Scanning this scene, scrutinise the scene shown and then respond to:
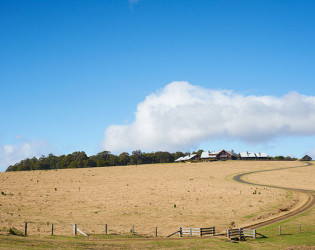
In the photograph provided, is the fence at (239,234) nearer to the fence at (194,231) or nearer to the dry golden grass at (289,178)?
the fence at (194,231)

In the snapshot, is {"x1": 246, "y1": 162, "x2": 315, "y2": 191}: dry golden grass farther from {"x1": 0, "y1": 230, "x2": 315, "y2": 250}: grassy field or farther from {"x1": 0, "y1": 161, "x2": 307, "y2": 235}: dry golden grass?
{"x1": 0, "y1": 230, "x2": 315, "y2": 250}: grassy field

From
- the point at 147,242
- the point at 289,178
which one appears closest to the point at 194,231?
the point at 147,242

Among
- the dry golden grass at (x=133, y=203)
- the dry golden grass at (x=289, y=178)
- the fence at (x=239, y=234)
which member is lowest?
the fence at (x=239, y=234)

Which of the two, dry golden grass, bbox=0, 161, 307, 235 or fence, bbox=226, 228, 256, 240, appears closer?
fence, bbox=226, 228, 256, 240

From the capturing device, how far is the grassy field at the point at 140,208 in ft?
139

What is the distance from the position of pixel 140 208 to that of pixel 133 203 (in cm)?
450

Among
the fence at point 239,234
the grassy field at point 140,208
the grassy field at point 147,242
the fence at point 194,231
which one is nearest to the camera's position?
the grassy field at point 147,242

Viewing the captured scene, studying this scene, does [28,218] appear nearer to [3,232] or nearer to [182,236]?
[3,232]

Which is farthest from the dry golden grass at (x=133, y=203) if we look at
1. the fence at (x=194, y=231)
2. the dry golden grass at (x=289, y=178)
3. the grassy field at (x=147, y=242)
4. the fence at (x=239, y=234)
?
the dry golden grass at (x=289, y=178)

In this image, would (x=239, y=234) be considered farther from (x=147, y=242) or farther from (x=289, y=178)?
(x=289, y=178)

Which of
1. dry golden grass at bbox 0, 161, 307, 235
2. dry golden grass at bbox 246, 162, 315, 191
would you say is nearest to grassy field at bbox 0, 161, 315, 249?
dry golden grass at bbox 0, 161, 307, 235

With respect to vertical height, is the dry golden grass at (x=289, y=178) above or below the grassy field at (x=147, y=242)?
above

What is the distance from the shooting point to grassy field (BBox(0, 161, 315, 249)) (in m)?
42.2

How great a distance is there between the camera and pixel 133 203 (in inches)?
2766
